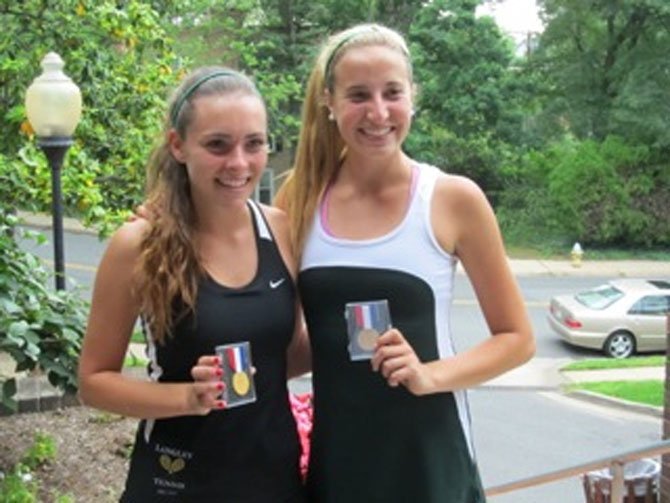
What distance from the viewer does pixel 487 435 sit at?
12.3 m

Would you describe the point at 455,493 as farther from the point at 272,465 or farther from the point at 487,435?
the point at 487,435

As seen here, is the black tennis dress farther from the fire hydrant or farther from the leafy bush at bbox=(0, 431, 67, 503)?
the fire hydrant

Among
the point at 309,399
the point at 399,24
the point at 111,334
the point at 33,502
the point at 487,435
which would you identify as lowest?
the point at 487,435

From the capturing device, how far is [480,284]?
202cm

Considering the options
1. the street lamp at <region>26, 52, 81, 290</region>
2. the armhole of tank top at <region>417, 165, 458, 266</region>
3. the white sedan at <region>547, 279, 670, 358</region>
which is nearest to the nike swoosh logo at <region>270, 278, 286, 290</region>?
the armhole of tank top at <region>417, 165, 458, 266</region>

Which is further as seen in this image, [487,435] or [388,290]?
[487,435]

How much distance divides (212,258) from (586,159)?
2441 centimetres

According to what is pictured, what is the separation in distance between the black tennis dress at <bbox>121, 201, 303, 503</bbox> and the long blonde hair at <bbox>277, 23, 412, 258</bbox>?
234 mm

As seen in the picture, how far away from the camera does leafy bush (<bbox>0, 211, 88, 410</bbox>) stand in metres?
3.60

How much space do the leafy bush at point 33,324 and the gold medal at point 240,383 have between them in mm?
1944

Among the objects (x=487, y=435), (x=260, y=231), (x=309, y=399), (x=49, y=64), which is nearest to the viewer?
(x=260, y=231)

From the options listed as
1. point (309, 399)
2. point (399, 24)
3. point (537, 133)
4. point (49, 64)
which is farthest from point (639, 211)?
point (309, 399)

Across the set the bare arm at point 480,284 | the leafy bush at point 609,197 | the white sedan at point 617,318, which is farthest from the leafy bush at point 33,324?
the leafy bush at point 609,197

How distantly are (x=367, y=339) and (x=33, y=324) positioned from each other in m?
2.32
